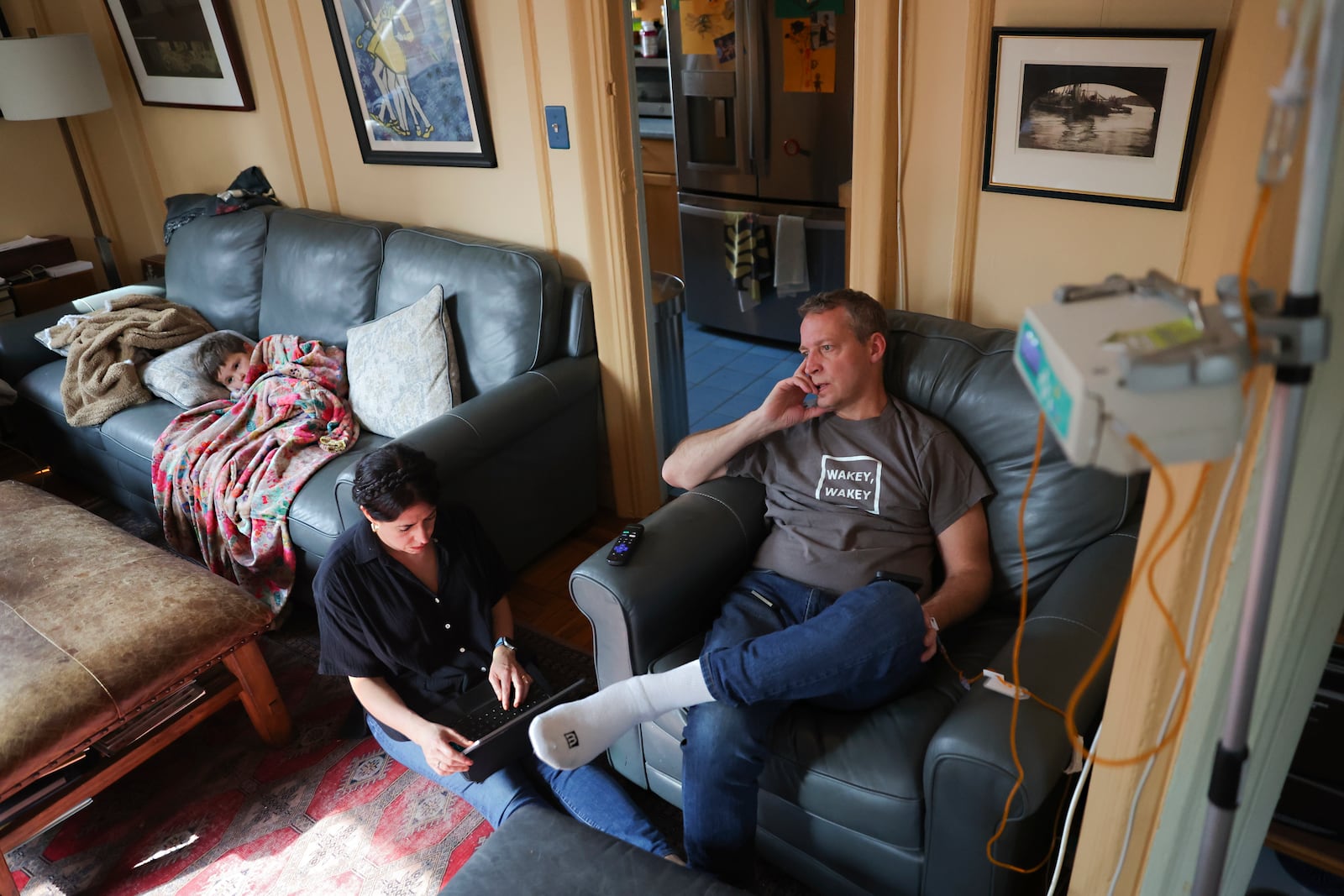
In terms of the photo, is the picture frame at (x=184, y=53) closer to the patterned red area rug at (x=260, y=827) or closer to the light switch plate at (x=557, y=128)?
the light switch plate at (x=557, y=128)

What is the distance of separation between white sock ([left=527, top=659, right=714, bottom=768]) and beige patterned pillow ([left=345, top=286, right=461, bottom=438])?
3.99 feet

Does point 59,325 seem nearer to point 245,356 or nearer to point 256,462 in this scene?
point 245,356

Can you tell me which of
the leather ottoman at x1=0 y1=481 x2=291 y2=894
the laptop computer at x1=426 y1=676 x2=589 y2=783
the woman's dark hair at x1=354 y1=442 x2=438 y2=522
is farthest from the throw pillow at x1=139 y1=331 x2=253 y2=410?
the laptop computer at x1=426 y1=676 x2=589 y2=783

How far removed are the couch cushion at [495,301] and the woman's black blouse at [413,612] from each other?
782 millimetres

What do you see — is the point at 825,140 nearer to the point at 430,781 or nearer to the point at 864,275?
the point at 864,275

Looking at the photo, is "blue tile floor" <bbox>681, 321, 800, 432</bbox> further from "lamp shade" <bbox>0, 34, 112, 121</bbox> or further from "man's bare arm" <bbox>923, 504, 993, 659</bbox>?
"lamp shade" <bbox>0, 34, 112, 121</bbox>

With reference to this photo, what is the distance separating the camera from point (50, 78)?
3539mm

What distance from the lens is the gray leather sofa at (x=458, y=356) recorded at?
96.6 inches

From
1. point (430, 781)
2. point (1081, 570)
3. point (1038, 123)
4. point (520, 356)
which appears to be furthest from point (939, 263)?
point (430, 781)

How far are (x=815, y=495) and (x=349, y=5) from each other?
2229mm

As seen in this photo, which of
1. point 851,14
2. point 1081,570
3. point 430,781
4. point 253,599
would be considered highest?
point 851,14

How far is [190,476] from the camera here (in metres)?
2.69

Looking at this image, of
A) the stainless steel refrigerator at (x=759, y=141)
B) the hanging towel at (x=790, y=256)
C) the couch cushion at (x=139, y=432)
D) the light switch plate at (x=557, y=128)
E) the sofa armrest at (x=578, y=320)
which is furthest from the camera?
the hanging towel at (x=790, y=256)

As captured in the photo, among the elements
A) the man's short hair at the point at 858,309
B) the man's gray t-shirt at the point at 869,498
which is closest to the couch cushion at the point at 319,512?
the man's gray t-shirt at the point at 869,498
